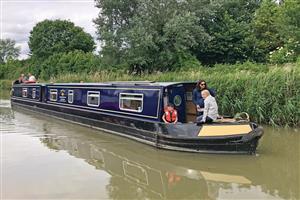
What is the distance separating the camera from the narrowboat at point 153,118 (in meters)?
8.07

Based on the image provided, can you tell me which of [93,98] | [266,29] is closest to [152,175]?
[93,98]

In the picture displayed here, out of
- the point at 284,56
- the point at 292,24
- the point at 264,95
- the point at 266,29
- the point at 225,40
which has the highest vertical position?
the point at 266,29

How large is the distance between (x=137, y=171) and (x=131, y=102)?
3.27 metres

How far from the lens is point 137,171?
23.9 feet

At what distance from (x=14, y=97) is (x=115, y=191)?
1693cm

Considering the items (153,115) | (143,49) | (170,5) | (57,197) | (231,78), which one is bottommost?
(57,197)

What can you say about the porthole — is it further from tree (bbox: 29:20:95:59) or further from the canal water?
tree (bbox: 29:20:95:59)

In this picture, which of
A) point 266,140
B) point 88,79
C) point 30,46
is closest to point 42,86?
point 88,79

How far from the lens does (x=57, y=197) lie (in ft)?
18.7

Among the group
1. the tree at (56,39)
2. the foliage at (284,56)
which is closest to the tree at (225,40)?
the foliage at (284,56)

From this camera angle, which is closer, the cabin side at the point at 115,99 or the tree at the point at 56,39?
the cabin side at the point at 115,99

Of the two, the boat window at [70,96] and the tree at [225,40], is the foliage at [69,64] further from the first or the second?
Result: the boat window at [70,96]

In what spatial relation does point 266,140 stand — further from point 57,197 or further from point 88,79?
point 88,79

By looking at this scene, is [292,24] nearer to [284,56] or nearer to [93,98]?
[284,56]
